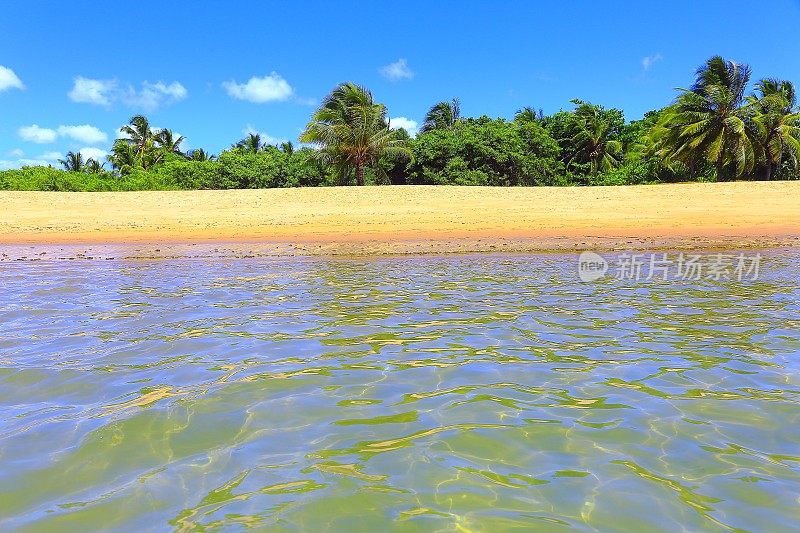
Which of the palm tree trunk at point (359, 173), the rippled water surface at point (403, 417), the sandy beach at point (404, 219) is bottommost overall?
the rippled water surface at point (403, 417)

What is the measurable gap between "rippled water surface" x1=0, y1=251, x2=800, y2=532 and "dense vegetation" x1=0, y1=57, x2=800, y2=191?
28256 millimetres

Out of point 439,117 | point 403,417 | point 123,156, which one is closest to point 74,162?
point 123,156

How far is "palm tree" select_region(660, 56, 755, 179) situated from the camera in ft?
101

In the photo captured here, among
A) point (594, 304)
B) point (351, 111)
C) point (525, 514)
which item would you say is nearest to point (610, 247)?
point (594, 304)

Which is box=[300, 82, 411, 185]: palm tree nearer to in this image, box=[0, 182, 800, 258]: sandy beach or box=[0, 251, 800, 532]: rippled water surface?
box=[0, 182, 800, 258]: sandy beach

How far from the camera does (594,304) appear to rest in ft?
22.2

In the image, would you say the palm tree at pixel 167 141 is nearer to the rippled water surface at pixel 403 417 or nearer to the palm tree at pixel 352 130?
the palm tree at pixel 352 130

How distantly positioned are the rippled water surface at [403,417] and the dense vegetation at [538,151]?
92.7ft

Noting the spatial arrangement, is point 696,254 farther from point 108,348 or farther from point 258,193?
point 258,193

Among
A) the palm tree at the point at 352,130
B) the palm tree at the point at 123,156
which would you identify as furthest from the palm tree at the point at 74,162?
the palm tree at the point at 352,130

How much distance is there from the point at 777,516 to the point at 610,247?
12.3 meters

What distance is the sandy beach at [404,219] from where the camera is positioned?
15297 mm

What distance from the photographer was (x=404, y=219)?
65.6 ft

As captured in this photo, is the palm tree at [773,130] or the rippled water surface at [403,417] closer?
the rippled water surface at [403,417]
